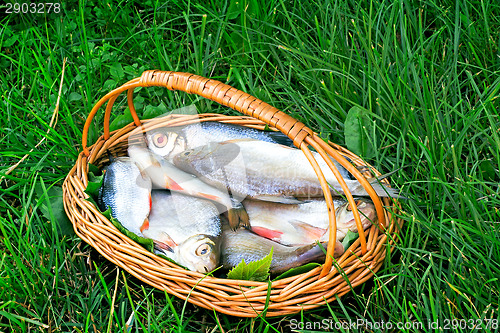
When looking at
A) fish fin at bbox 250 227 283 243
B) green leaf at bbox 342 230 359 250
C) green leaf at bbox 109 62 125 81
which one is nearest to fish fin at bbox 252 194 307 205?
fish fin at bbox 250 227 283 243

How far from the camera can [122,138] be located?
252cm

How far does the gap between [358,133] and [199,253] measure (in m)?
1.00

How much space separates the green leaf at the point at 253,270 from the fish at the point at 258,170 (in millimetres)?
428

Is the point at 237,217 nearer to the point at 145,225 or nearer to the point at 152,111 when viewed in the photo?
A: the point at 145,225

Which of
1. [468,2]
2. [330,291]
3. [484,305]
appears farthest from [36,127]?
[468,2]

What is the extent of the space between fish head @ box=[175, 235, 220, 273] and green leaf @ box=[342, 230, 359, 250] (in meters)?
0.53

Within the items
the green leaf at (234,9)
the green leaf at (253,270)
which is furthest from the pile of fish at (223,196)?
the green leaf at (234,9)

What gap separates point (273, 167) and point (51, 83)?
4.76 ft

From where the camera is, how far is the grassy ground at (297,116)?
1.94 meters

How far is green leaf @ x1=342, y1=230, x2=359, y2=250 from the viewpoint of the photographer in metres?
2.00

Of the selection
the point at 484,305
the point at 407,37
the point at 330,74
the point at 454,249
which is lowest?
the point at 484,305

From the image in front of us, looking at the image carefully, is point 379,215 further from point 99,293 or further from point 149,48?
point 149,48

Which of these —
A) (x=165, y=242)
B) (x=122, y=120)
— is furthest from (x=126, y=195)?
(x=122, y=120)

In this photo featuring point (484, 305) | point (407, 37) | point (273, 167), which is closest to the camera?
point (484, 305)
